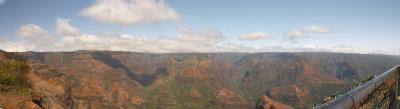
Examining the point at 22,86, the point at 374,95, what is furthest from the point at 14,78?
the point at 374,95

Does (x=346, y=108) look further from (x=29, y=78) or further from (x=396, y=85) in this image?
(x=29, y=78)

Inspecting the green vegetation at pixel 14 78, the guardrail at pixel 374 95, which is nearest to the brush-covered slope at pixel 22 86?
the green vegetation at pixel 14 78

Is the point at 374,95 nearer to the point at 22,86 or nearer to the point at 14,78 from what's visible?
the point at 22,86

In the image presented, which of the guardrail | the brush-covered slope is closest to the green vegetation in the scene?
the brush-covered slope

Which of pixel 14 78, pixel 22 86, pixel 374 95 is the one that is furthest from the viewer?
pixel 14 78

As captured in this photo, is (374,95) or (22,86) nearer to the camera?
(374,95)

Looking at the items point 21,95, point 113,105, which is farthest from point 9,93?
point 113,105

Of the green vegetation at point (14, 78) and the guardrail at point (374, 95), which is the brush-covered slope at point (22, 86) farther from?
the guardrail at point (374, 95)
